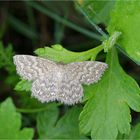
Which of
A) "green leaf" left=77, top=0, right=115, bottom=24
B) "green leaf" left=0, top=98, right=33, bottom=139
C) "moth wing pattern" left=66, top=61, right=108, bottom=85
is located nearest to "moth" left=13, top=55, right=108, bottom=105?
"moth wing pattern" left=66, top=61, right=108, bottom=85

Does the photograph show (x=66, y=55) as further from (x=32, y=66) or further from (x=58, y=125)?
(x=58, y=125)

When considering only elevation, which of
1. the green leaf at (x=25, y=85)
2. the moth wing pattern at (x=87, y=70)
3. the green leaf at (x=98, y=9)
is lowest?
the green leaf at (x=25, y=85)

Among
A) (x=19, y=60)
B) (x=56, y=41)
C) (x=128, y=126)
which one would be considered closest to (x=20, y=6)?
(x=56, y=41)

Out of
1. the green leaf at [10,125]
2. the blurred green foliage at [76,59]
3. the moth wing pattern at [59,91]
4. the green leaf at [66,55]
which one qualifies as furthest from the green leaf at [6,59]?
the moth wing pattern at [59,91]

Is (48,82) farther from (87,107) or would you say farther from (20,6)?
(20,6)

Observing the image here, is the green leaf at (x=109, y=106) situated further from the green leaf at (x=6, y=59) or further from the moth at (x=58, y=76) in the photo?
the green leaf at (x=6, y=59)

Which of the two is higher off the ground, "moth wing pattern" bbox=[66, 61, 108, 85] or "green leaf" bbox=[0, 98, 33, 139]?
"moth wing pattern" bbox=[66, 61, 108, 85]

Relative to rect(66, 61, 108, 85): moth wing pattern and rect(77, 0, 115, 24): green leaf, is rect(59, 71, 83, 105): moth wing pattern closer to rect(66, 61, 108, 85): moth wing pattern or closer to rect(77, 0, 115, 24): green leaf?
rect(66, 61, 108, 85): moth wing pattern
